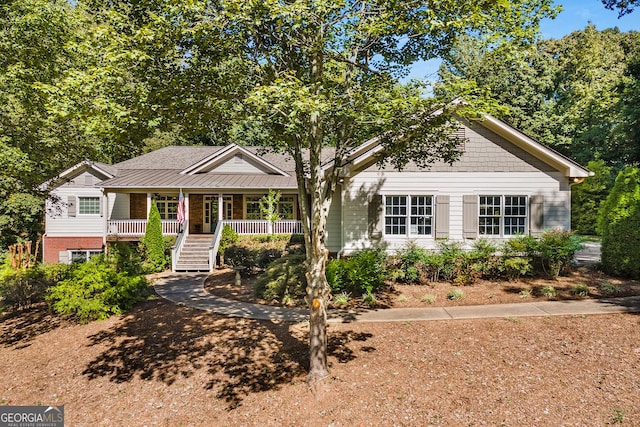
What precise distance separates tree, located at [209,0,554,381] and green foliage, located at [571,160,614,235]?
2572cm

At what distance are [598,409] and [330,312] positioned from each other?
555 cm

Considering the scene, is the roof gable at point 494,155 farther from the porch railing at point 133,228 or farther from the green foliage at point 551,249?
the porch railing at point 133,228

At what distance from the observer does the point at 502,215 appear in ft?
43.7

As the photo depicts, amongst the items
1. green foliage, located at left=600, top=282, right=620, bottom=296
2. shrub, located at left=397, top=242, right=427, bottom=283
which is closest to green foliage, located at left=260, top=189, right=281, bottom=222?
shrub, located at left=397, top=242, right=427, bottom=283

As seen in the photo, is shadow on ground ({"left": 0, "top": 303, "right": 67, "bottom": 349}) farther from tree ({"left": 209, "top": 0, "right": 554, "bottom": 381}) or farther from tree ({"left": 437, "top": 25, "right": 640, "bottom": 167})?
tree ({"left": 437, "top": 25, "right": 640, "bottom": 167})

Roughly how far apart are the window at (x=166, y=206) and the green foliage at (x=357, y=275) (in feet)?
47.2

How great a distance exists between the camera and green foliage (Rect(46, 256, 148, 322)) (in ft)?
29.3

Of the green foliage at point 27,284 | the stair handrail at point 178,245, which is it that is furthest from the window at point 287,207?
the green foliage at point 27,284

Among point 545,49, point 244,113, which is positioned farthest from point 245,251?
point 545,49

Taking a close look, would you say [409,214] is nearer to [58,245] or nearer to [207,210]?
[207,210]

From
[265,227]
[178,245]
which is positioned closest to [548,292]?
[265,227]

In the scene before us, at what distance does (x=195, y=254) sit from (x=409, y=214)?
1051 cm

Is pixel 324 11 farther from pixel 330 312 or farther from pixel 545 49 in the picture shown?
pixel 545 49

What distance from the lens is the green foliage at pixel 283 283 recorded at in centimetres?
1030
